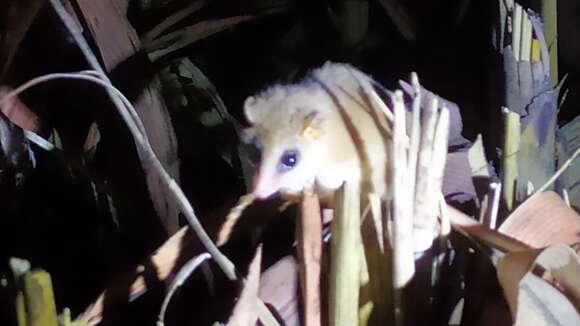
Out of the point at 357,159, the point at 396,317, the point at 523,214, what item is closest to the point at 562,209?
the point at 523,214

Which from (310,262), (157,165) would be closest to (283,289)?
(310,262)

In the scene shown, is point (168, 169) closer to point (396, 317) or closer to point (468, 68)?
point (396, 317)

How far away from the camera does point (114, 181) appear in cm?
81

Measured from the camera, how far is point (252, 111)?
0.95 metres

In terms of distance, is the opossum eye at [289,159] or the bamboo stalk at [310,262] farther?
the opossum eye at [289,159]

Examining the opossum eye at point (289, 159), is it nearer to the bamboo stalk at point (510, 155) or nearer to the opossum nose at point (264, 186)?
the opossum nose at point (264, 186)

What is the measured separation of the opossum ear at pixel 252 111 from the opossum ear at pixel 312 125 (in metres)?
0.05

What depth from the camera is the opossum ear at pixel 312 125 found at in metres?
0.93

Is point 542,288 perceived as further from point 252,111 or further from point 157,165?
point 252,111

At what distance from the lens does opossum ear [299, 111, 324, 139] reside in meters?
0.93

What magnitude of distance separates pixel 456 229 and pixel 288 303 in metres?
0.14

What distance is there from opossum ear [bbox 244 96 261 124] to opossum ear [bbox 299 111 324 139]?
0.17ft

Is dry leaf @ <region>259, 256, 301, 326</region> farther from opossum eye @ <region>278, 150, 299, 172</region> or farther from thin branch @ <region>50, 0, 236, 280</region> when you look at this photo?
opossum eye @ <region>278, 150, 299, 172</region>

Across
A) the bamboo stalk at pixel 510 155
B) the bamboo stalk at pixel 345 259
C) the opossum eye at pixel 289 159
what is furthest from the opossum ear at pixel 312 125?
the bamboo stalk at pixel 345 259
